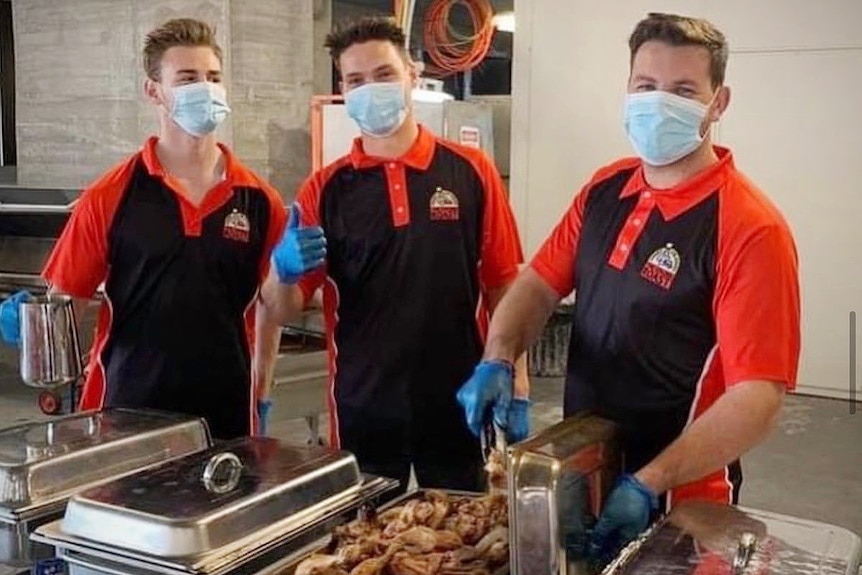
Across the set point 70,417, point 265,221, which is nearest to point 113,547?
point 70,417

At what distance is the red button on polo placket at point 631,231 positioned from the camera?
1682 millimetres

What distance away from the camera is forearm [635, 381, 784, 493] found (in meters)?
1.45

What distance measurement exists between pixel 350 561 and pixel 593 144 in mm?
5097

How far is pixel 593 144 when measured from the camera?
610cm

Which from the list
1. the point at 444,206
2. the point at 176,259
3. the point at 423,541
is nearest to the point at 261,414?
the point at 176,259

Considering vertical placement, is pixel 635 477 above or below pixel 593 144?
below

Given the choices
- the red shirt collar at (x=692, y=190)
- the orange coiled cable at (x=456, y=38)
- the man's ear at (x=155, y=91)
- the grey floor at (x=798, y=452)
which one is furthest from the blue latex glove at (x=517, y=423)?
the orange coiled cable at (x=456, y=38)

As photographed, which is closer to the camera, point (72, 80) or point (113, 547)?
point (113, 547)

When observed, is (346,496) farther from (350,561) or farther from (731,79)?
(731,79)

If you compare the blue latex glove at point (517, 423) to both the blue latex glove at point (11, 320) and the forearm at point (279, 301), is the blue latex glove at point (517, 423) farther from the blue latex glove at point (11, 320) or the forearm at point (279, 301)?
the blue latex glove at point (11, 320)

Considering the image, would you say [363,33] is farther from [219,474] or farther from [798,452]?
[798,452]

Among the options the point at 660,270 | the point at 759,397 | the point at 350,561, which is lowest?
the point at 350,561

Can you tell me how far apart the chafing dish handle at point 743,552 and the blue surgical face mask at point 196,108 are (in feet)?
5.01

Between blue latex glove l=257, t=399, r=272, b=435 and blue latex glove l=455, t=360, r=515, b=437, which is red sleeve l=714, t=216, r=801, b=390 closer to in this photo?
blue latex glove l=455, t=360, r=515, b=437
